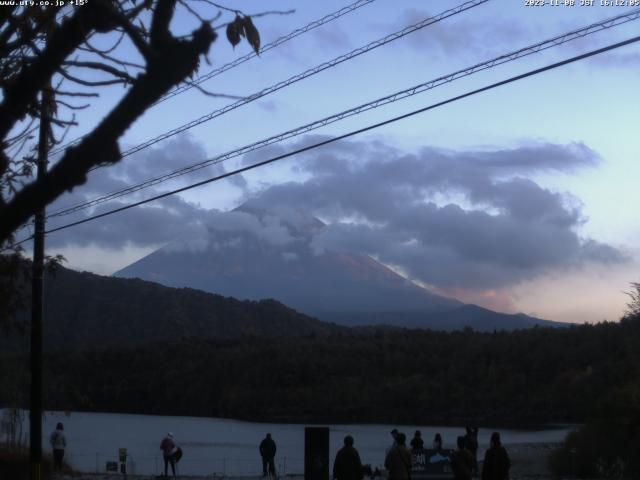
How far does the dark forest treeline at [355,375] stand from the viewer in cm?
7506

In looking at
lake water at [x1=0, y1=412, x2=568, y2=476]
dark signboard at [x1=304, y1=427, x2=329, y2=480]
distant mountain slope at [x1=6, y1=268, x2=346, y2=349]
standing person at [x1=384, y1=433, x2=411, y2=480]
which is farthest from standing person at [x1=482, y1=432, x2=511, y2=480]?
distant mountain slope at [x1=6, y1=268, x2=346, y2=349]

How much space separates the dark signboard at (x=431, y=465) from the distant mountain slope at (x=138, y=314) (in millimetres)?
86149

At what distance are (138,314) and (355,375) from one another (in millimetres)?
37112

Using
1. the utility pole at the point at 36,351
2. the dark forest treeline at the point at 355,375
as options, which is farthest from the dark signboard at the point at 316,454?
the dark forest treeline at the point at 355,375

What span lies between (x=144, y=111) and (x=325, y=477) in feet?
36.4

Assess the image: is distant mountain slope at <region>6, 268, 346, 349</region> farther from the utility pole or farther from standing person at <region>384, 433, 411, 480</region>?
standing person at <region>384, 433, 411, 480</region>

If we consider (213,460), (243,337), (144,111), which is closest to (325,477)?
(144,111)

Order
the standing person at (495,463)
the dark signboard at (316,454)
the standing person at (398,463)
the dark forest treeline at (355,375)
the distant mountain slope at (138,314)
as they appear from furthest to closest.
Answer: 1. the distant mountain slope at (138,314)
2. the dark forest treeline at (355,375)
3. the dark signboard at (316,454)
4. the standing person at (495,463)
5. the standing person at (398,463)

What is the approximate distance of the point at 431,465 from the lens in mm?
19750

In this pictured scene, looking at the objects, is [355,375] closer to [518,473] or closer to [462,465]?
[518,473]

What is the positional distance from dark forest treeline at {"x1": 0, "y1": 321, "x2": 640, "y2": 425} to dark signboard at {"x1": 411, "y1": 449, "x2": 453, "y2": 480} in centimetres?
4919

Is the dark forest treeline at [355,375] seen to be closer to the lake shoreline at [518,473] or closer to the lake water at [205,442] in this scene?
the lake water at [205,442]

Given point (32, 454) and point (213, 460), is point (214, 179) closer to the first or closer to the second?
point (32, 454)

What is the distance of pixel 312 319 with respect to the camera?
145m
